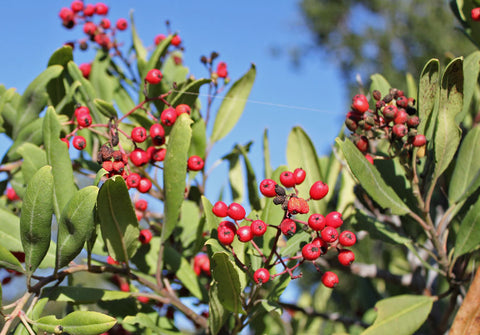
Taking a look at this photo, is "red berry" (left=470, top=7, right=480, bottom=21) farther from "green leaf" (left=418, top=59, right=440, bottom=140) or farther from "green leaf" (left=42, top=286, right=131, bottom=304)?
"green leaf" (left=42, top=286, right=131, bottom=304)

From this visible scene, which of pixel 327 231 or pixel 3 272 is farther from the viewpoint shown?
pixel 3 272

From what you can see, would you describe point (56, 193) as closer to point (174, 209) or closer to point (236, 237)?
point (174, 209)

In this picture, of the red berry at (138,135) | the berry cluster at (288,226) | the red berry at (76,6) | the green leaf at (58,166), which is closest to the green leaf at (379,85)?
the berry cluster at (288,226)

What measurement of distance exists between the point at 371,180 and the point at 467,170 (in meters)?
0.38

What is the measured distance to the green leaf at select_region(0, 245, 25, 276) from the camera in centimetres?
130

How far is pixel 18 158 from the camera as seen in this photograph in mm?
1885

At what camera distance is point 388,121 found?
4.86ft

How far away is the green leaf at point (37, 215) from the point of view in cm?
120

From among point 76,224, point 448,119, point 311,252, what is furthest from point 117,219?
point 448,119

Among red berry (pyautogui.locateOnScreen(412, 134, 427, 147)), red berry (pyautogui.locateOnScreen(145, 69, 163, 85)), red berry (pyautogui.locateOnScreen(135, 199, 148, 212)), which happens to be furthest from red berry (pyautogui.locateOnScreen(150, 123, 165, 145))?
red berry (pyautogui.locateOnScreen(412, 134, 427, 147))

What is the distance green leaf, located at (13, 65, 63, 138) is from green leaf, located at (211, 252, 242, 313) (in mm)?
931

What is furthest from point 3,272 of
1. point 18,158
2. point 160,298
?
point 160,298

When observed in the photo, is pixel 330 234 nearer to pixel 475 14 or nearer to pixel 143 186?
pixel 143 186

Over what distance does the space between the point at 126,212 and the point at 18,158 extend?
0.77 meters
